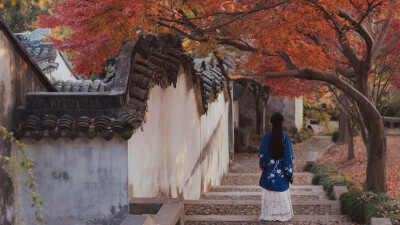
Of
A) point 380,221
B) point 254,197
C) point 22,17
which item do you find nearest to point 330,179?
point 254,197

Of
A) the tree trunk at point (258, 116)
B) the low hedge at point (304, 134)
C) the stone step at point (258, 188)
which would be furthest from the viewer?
the low hedge at point (304, 134)

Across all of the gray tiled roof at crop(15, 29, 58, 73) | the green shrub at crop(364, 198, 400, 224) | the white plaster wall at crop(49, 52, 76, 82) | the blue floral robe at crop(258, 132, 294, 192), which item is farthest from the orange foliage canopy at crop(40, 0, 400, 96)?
the white plaster wall at crop(49, 52, 76, 82)

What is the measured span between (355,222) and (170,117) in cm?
401

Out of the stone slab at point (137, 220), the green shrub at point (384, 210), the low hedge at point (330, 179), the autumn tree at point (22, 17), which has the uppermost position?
the autumn tree at point (22, 17)

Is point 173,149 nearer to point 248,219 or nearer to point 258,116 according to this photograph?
point 248,219

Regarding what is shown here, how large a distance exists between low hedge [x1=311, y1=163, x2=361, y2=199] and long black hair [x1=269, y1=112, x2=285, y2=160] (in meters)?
3.29

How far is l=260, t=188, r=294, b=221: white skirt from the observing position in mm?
7910

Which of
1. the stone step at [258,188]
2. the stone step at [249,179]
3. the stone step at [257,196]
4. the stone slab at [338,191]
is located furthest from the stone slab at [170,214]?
the stone step at [249,179]

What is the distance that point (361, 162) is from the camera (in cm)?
1900

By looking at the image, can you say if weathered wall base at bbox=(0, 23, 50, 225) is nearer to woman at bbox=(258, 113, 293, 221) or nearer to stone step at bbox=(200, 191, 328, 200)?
woman at bbox=(258, 113, 293, 221)

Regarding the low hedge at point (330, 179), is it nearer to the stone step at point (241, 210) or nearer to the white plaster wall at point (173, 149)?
the stone step at point (241, 210)

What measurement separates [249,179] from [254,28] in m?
10.2

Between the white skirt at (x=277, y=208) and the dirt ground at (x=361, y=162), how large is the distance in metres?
6.14

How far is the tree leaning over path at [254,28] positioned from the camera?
26.6 feet
